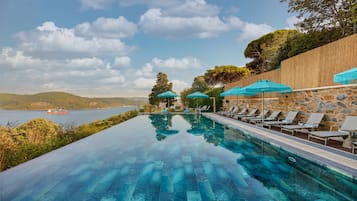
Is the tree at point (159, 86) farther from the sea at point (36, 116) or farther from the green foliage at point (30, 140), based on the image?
the green foliage at point (30, 140)

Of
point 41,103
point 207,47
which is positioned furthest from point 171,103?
point 41,103

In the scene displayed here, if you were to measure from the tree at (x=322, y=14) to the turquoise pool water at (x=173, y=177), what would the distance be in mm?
10886

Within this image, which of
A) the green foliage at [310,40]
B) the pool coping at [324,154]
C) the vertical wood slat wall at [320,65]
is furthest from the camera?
the green foliage at [310,40]

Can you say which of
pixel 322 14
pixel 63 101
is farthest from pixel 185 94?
pixel 322 14

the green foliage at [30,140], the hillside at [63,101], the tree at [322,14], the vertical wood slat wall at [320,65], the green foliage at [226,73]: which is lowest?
the green foliage at [30,140]

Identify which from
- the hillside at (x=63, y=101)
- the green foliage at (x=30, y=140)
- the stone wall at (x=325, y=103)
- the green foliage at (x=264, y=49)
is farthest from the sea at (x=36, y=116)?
the green foliage at (x=264, y=49)

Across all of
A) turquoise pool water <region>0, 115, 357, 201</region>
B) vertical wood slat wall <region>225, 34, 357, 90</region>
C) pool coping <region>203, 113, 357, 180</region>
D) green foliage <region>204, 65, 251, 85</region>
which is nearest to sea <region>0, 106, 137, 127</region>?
turquoise pool water <region>0, 115, 357, 201</region>

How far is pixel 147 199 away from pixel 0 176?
300cm

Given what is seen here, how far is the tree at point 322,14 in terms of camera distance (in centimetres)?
1123

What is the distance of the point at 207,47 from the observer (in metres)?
17.3

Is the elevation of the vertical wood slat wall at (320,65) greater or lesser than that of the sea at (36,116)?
greater

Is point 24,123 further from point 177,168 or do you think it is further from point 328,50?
point 328,50

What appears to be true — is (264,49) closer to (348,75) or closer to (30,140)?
(348,75)

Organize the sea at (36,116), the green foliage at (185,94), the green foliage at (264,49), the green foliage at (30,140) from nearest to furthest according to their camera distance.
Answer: the green foliage at (30,140) → the sea at (36,116) → the green foliage at (264,49) → the green foliage at (185,94)
